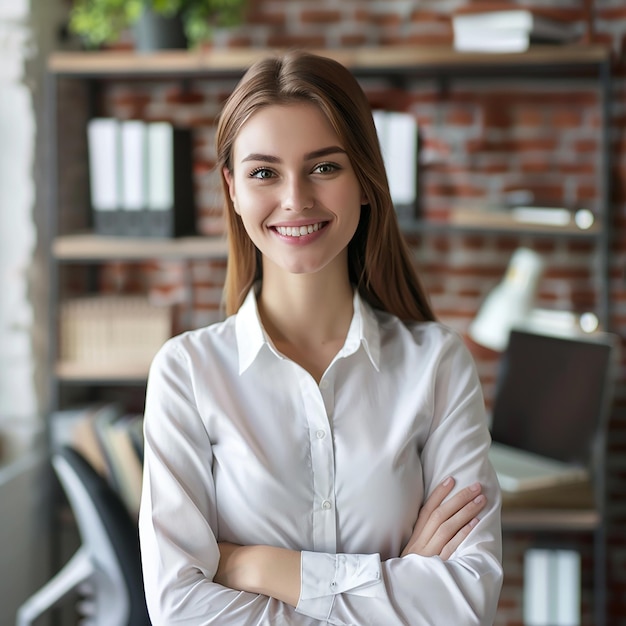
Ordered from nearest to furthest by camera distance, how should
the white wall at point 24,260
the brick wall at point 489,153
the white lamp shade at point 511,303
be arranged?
the white lamp shade at point 511,303 → the white wall at point 24,260 → the brick wall at point 489,153

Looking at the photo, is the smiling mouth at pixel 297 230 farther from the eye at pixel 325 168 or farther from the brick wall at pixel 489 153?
the brick wall at pixel 489 153

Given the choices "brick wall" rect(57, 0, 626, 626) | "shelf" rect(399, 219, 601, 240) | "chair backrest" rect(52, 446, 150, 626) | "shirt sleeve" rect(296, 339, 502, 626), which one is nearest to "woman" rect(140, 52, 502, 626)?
"shirt sleeve" rect(296, 339, 502, 626)

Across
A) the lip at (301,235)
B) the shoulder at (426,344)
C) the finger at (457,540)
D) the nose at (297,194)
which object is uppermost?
the nose at (297,194)

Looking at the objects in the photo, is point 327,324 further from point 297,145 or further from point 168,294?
point 168,294

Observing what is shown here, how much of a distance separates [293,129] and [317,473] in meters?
0.55

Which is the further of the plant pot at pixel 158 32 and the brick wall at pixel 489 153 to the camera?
the brick wall at pixel 489 153

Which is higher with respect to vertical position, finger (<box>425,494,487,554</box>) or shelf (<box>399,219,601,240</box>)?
shelf (<box>399,219,601,240</box>)

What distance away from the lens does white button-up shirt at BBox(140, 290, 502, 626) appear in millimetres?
1346

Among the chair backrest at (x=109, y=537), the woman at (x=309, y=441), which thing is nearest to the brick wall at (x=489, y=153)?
the chair backrest at (x=109, y=537)

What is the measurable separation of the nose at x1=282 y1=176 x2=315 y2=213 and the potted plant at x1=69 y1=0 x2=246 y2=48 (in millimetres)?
1609

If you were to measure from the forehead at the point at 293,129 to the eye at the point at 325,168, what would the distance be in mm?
32

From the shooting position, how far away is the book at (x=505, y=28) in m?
2.60

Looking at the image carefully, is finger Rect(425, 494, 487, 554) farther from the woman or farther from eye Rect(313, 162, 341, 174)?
eye Rect(313, 162, 341, 174)

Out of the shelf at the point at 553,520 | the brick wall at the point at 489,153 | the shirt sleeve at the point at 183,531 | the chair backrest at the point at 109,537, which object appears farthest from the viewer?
the brick wall at the point at 489,153
